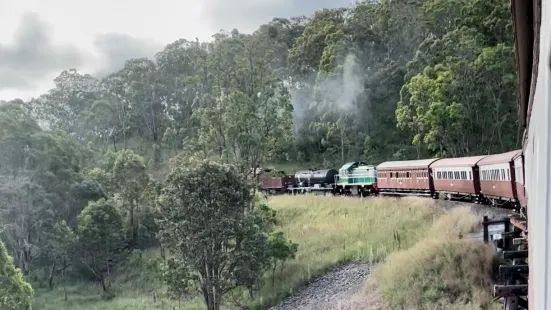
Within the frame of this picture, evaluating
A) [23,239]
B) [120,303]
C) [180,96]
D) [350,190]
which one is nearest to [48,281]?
[23,239]

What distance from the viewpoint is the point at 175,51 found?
49500mm

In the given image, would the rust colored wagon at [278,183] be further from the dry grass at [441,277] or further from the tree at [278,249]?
the dry grass at [441,277]

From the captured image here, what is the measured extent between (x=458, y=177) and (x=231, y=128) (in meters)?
11.0

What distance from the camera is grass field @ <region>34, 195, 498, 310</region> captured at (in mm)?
17125

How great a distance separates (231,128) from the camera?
83.7 ft

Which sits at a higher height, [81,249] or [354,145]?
[354,145]

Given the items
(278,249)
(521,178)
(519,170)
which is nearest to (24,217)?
(278,249)

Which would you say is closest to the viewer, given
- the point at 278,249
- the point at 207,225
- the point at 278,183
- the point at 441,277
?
the point at 441,277

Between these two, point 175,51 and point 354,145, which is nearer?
point 354,145

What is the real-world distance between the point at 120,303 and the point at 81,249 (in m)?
4.48

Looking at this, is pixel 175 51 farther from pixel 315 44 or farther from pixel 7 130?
pixel 7 130

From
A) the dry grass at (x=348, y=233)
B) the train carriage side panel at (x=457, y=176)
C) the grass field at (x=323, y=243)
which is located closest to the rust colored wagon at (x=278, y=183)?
the grass field at (x=323, y=243)

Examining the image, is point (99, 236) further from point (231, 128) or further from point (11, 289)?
point (11, 289)

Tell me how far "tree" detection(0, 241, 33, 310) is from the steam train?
1234 centimetres
